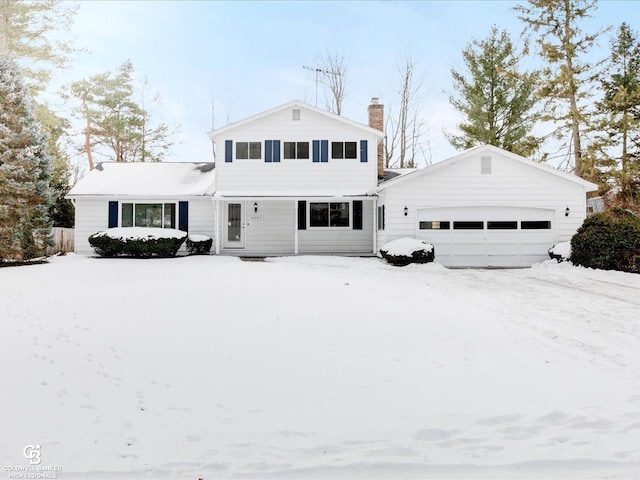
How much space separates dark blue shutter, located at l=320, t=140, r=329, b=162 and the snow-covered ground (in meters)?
9.94

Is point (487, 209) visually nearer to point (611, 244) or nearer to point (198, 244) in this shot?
point (611, 244)

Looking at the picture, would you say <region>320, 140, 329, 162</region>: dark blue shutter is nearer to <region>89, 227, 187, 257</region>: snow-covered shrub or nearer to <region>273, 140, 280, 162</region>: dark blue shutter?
<region>273, 140, 280, 162</region>: dark blue shutter

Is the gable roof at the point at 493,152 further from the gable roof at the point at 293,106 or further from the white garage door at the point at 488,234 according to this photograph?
the gable roof at the point at 293,106

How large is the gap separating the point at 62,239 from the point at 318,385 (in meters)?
21.6

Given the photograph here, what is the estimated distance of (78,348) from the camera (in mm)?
5594

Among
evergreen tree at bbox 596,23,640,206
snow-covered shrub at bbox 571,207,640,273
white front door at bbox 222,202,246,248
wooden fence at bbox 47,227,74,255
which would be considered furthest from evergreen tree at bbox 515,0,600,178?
wooden fence at bbox 47,227,74,255

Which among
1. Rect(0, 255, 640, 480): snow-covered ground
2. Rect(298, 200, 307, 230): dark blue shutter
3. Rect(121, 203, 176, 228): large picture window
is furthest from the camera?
Rect(298, 200, 307, 230): dark blue shutter

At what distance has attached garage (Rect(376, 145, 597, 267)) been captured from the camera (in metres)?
15.9

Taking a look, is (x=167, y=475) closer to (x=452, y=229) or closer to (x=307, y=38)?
(x=452, y=229)

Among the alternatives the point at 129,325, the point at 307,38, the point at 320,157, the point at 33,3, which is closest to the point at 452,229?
the point at 320,157

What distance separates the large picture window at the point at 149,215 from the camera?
18.4m

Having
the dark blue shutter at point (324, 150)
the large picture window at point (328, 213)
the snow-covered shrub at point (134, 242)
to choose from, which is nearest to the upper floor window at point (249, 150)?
the dark blue shutter at point (324, 150)

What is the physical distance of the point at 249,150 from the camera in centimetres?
1817

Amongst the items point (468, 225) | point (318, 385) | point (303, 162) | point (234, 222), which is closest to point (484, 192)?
point (468, 225)
